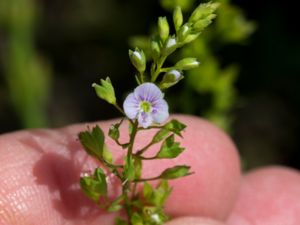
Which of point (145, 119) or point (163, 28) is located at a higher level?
point (163, 28)

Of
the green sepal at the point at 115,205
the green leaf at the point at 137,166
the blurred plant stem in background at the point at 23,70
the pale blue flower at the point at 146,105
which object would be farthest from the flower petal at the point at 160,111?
the blurred plant stem in background at the point at 23,70

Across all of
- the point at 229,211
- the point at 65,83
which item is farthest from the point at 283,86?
the point at 229,211

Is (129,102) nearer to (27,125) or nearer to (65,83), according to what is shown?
(27,125)

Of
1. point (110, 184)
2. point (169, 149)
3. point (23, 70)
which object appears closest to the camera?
point (169, 149)

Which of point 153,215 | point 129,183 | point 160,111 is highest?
point 160,111

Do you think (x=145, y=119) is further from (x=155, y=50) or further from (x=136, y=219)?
(x=136, y=219)

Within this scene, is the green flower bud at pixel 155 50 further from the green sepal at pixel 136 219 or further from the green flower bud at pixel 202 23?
the green sepal at pixel 136 219

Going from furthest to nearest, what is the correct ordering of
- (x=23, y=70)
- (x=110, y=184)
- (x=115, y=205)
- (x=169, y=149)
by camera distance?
(x=23, y=70), (x=110, y=184), (x=115, y=205), (x=169, y=149)

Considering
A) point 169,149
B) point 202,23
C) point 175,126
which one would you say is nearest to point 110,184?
point 169,149
